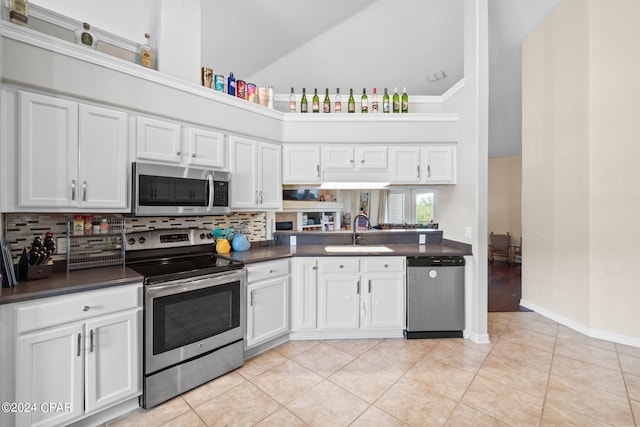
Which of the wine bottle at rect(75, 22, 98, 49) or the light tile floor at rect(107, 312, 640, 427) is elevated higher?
the wine bottle at rect(75, 22, 98, 49)

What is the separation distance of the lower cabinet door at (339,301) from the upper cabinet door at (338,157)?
1.25 meters

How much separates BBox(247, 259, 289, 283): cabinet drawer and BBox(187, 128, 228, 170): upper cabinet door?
1.03 meters

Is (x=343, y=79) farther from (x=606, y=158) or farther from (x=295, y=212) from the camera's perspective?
(x=606, y=158)

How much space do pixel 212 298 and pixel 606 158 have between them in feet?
13.9

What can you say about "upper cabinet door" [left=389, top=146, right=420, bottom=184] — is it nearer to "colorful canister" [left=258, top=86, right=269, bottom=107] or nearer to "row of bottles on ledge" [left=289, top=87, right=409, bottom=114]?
"row of bottles on ledge" [left=289, top=87, right=409, bottom=114]

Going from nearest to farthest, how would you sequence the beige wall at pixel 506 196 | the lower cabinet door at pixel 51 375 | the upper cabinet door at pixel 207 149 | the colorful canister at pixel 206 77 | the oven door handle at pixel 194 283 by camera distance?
the lower cabinet door at pixel 51 375 < the oven door handle at pixel 194 283 < the upper cabinet door at pixel 207 149 < the colorful canister at pixel 206 77 < the beige wall at pixel 506 196

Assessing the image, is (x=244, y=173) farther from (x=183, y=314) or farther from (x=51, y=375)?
(x=51, y=375)

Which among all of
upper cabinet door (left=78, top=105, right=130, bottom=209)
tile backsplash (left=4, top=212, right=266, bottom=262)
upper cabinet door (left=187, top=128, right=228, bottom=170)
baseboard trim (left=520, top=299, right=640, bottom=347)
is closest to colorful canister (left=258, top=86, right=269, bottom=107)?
upper cabinet door (left=187, top=128, right=228, bottom=170)

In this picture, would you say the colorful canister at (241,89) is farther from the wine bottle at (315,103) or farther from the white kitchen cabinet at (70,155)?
the white kitchen cabinet at (70,155)

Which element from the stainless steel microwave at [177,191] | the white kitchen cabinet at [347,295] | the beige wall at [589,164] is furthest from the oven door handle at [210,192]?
the beige wall at [589,164]

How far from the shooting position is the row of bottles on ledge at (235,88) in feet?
9.16

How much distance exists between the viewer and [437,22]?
3924mm

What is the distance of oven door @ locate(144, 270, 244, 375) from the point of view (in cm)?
199

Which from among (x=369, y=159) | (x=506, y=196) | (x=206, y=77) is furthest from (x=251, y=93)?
(x=506, y=196)
